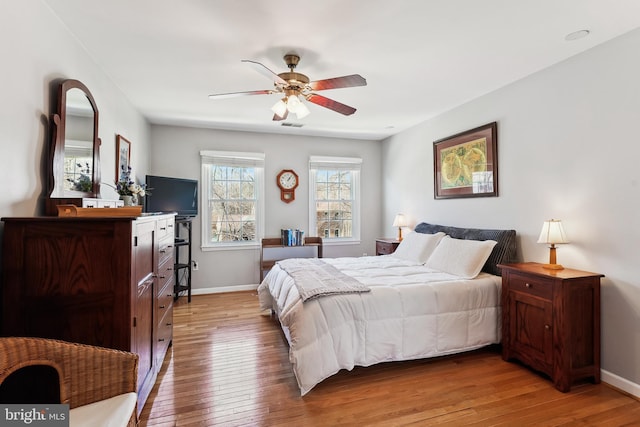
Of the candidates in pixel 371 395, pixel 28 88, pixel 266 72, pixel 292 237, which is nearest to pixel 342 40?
pixel 266 72

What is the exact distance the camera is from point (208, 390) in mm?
2242

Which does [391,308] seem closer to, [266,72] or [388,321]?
[388,321]

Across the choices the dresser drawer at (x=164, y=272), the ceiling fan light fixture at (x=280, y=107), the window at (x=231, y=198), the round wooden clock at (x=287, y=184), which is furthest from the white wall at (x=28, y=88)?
the round wooden clock at (x=287, y=184)

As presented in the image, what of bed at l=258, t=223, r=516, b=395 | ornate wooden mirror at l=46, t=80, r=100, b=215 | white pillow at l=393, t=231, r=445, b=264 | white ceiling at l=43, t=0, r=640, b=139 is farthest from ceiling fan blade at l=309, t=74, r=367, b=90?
white pillow at l=393, t=231, r=445, b=264

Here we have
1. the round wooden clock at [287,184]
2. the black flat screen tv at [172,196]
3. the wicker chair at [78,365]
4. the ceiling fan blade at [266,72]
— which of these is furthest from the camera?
the round wooden clock at [287,184]

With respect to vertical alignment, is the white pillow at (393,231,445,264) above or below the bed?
above

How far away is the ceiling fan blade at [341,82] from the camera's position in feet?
7.27

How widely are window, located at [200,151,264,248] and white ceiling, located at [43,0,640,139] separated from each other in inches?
56.4

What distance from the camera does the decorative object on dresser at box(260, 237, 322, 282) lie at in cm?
487

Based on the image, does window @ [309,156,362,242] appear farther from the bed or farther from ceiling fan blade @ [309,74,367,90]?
ceiling fan blade @ [309,74,367,90]

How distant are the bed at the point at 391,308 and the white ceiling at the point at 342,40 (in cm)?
169

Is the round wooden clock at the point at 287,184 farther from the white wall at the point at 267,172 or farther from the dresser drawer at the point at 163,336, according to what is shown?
the dresser drawer at the point at 163,336

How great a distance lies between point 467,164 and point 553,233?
1.46 meters

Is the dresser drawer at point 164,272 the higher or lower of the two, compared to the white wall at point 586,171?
lower
